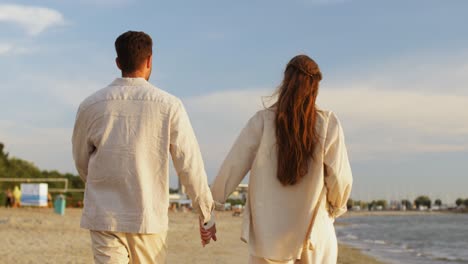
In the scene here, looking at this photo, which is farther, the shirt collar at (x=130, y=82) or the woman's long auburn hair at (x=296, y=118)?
the woman's long auburn hair at (x=296, y=118)

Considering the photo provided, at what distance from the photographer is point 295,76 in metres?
3.90

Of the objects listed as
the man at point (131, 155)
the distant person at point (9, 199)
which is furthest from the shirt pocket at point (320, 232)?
the distant person at point (9, 199)

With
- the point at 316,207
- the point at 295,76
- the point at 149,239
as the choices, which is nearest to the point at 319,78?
the point at 295,76

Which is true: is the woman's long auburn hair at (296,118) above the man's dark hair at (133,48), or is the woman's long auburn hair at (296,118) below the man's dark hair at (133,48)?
below

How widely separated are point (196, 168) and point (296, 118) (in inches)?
26.7

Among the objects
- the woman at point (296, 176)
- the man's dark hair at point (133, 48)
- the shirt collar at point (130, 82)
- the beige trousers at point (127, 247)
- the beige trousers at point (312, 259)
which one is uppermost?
the man's dark hair at point (133, 48)

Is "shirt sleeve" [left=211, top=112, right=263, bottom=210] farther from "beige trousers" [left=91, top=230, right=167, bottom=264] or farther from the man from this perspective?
"beige trousers" [left=91, top=230, right=167, bottom=264]

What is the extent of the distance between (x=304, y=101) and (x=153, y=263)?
1321mm

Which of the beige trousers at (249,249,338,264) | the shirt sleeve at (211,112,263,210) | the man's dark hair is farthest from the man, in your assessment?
the beige trousers at (249,249,338,264)

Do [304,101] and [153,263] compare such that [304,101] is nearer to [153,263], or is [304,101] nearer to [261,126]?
[261,126]

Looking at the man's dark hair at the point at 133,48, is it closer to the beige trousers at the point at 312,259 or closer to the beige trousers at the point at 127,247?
the beige trousers at the point at 127,247

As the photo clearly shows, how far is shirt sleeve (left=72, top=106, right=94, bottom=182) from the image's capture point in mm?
3539

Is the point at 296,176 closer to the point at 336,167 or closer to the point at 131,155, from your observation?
the point at 336,167

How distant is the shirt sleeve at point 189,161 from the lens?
352cm
